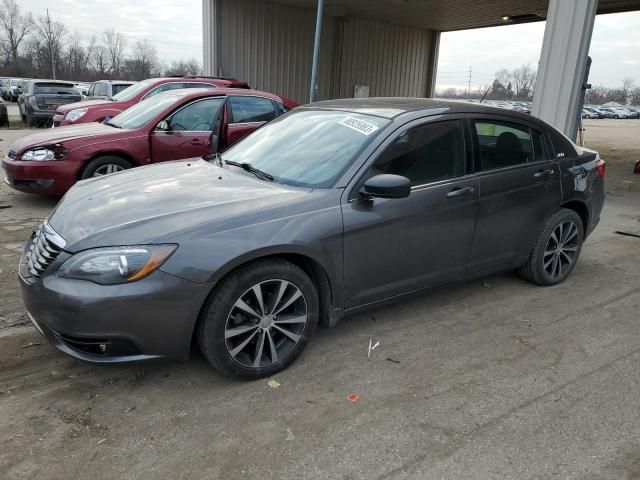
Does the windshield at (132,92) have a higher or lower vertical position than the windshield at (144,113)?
higher

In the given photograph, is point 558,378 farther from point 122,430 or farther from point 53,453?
point 53,453

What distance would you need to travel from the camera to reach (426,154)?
11.2ft

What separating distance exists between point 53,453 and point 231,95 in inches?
226

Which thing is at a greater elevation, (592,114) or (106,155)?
(592,114)

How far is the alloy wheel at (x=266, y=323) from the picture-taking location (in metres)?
2.72

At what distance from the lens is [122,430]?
2.45 meters

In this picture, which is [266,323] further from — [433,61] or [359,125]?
[433,61]

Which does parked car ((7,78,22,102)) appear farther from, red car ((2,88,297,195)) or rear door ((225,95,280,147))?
rear door ((225,95,280,147))

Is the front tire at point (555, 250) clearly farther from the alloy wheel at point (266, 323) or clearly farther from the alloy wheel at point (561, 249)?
the alloy wheel at point (266, 323)

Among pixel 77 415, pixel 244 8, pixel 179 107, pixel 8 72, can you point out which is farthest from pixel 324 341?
pixel 8 72

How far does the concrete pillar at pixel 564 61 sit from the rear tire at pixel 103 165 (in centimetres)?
615

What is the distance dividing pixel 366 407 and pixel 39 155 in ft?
17.5

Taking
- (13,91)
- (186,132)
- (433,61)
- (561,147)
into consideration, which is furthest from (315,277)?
(13,91)

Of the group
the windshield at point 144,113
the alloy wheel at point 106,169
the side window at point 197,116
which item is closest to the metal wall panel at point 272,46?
the windshield at point 144,113
